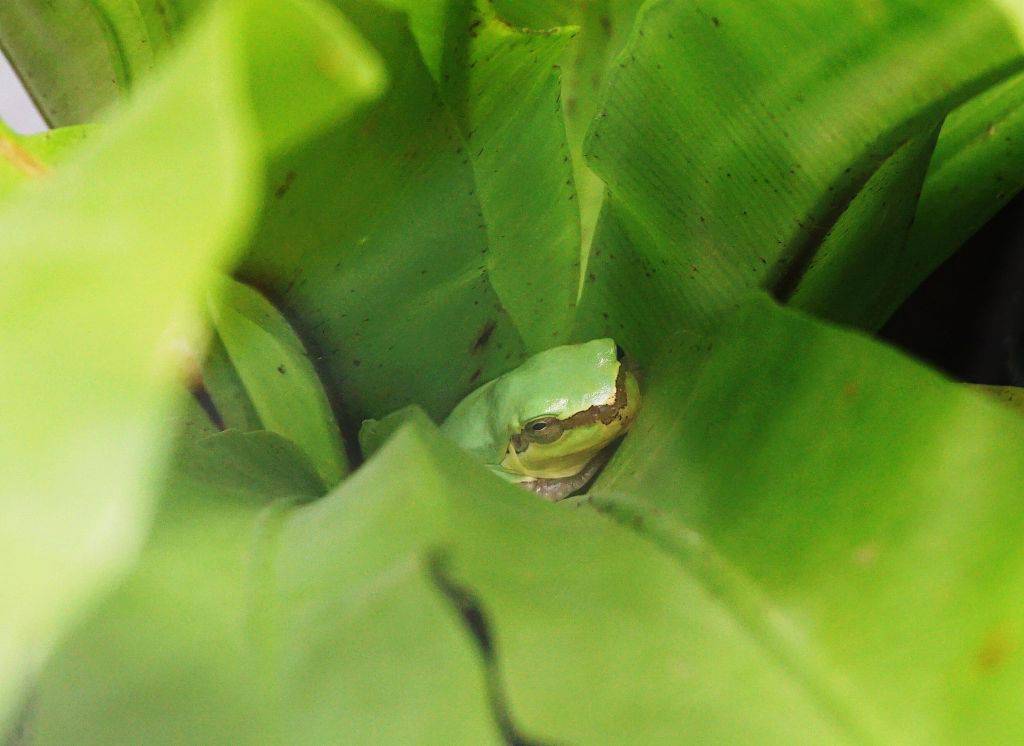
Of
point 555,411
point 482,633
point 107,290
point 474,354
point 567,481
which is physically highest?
point 107,290

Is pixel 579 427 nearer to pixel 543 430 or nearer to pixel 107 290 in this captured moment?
pixel 543 430

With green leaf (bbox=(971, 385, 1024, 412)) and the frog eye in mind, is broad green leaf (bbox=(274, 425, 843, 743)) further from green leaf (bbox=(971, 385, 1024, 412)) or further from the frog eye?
the frog eye

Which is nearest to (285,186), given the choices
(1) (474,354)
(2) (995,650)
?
(1) (474,354)

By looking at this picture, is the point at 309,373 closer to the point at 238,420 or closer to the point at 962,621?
the point at 238,420

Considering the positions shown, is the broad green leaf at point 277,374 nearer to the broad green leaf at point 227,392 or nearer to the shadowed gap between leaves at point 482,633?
the broad green leaf at point 227,392

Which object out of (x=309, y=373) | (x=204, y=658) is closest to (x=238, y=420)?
(x=309, y=373)

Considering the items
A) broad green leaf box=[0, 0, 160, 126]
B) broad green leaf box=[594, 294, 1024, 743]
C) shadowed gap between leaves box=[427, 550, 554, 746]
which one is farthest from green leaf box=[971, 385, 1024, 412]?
broad green leaf box=[0, 0, 160, 126]
